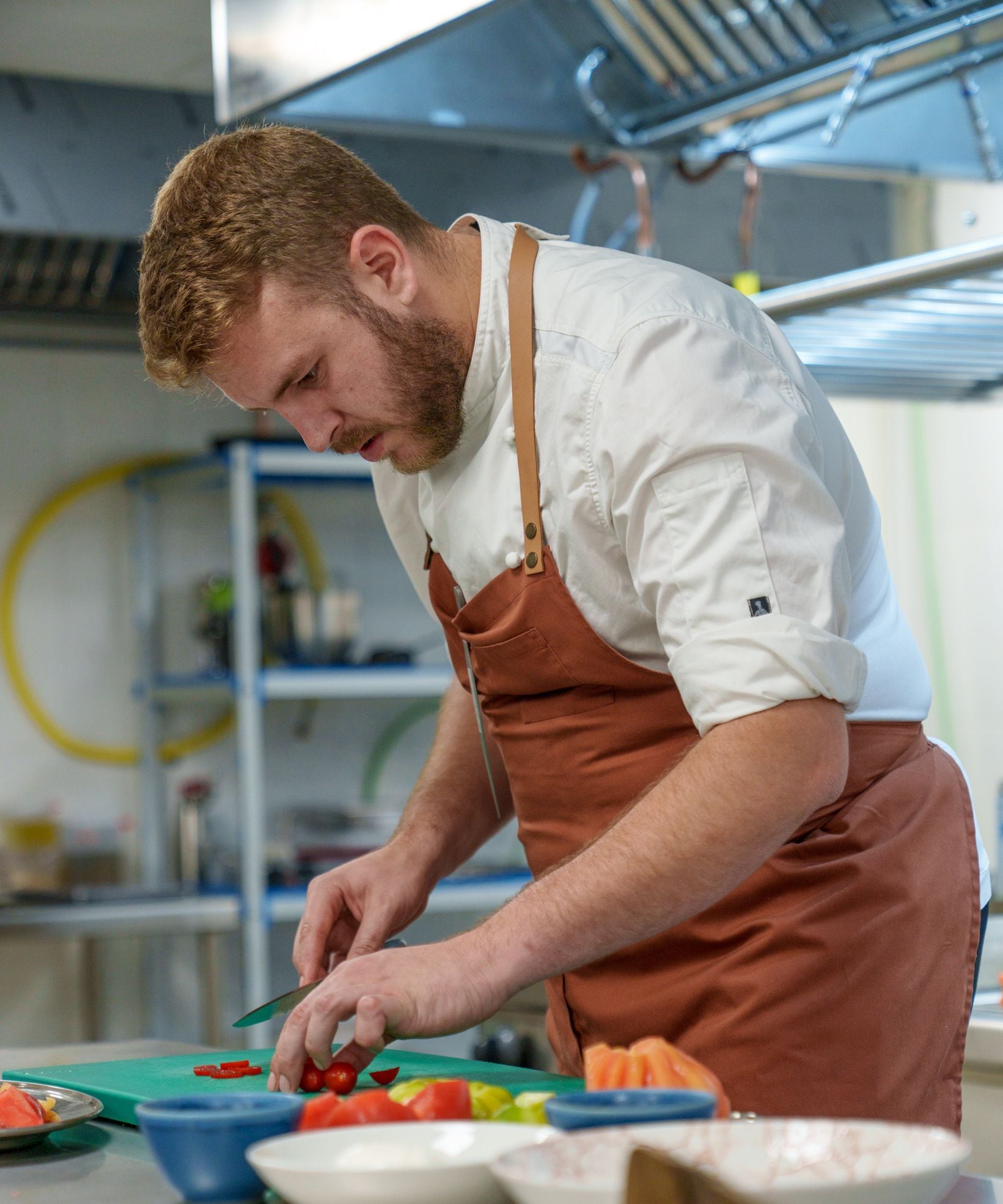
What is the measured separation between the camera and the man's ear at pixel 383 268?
4.69ft

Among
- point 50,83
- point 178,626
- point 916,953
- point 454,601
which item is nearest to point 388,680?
point 178,626

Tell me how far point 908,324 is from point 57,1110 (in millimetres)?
1332

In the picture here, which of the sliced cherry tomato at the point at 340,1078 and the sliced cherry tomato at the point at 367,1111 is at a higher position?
the sliced cherry tomato at the point at 367,1111

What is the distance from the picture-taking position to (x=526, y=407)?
1.42 metres

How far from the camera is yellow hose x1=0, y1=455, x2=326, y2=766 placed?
4574mm

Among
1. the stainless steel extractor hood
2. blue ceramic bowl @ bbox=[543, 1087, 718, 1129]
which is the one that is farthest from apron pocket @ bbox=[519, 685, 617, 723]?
the stainless steel extractor hood

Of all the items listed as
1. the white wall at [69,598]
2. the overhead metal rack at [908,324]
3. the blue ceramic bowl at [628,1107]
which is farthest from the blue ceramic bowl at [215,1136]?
the white wall at [69,598]

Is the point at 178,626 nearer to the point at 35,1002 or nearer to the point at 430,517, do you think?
the point at 35,1002

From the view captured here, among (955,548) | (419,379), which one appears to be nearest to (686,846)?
(419,379)

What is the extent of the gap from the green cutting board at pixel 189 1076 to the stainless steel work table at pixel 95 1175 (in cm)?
3

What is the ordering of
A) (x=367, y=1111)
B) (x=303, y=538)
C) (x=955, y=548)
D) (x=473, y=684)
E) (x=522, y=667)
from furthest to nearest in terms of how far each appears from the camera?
1. (x=303, y=538)
2. (x=955, y=548)
3. (x=473, y=684)
4. (x=522, y=667)
5. (x=367, y=1111)

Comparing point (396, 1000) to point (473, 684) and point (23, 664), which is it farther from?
point (23, 664)

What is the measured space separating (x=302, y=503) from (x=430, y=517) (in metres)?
3.37

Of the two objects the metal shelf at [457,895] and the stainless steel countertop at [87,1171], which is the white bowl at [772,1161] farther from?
the metal shelf at [457,895]
